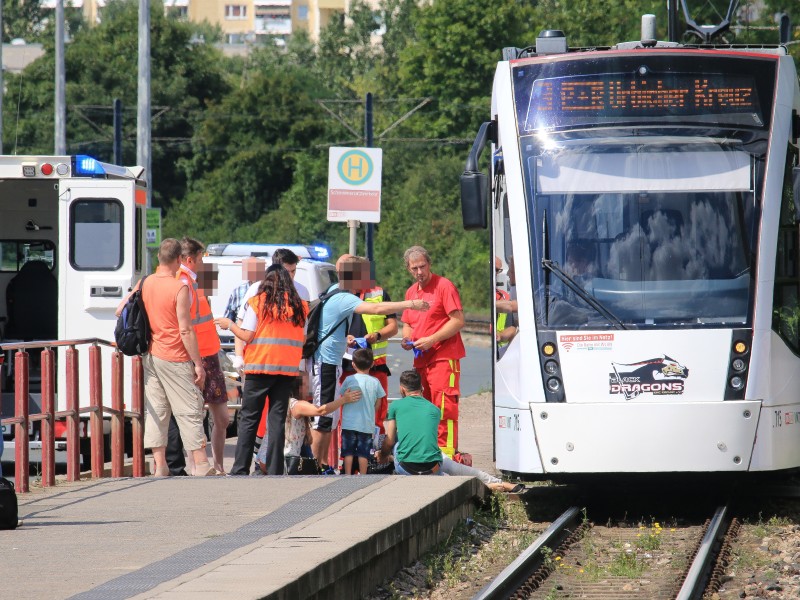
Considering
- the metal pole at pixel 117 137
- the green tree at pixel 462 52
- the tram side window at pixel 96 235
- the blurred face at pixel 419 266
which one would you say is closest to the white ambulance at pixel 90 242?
the tram side window at pixel 96 235

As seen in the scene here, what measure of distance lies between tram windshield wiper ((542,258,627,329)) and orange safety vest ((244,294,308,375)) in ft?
6.95

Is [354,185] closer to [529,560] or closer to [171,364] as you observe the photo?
[171,364]

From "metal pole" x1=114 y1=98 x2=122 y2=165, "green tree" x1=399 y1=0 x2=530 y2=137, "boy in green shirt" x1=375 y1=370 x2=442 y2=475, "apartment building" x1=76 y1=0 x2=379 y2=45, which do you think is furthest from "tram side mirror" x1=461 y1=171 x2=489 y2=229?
"apartment building" x1=76 y1=0 x2=379 y2=45

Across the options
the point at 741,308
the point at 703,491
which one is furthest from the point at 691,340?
the point at 703,491

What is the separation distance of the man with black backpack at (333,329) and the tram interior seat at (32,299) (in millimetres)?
4481

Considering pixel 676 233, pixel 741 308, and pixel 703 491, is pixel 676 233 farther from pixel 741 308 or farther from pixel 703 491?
pixel 703 491

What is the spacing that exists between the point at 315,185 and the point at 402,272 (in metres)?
12.5

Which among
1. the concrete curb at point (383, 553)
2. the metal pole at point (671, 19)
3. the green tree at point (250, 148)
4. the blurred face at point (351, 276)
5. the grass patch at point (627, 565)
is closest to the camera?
the concrete curb at point (383, 553)

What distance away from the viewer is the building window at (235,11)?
6127 inches

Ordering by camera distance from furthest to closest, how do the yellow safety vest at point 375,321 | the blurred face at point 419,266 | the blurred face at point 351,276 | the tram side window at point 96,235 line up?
the tram side window at point 96,235, the yellow safety vest at point 375,321, the blurred face at point 419,266, the blurred face at point 351,276

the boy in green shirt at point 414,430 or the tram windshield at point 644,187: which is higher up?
the tram windshield at point 644,187

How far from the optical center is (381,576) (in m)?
8.55

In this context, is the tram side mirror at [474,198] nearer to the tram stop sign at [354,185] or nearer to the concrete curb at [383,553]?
the concrete curb at [383,553]

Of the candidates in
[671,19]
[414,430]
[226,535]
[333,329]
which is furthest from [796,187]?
[671,19]
